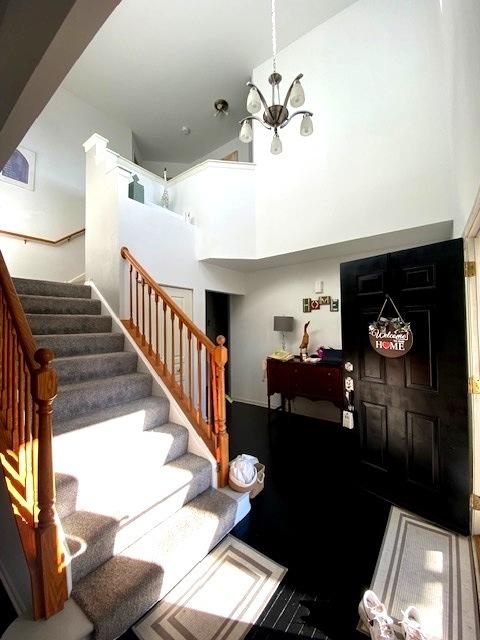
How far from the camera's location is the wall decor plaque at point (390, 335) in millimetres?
2088

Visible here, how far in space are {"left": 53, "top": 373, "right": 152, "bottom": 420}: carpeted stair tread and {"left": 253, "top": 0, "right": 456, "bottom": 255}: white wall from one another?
2.53m

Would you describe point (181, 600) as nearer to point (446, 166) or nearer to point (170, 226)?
point (170, 226)

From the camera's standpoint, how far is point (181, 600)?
1377 millimetres

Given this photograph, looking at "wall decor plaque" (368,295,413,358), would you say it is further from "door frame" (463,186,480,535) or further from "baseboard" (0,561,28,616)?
"baseboard" (0,561,28,616)

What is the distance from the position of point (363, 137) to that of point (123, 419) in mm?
3821

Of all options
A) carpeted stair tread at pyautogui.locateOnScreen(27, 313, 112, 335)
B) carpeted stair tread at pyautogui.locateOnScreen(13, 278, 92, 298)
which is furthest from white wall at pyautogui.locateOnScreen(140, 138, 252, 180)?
carpeted stair tread at pyautogui.locateOnScreen(27, 313, 112, 335)

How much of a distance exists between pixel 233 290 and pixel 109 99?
393cm

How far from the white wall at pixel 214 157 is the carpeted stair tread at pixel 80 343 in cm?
475

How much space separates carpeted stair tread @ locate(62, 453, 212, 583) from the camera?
131cm

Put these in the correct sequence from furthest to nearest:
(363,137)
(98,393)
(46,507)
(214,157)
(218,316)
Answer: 1. (214,157)
2. (218,316)
3. (363,137)
4. (98,393)
5. (46,507)

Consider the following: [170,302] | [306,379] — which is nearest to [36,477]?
[170,302]

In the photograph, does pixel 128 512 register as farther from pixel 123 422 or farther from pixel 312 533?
pixel 312 533

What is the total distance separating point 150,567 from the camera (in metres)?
1.37

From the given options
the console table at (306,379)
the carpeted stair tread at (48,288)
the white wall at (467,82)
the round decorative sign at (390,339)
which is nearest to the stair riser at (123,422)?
the carpeted stair tread at (48,288)
